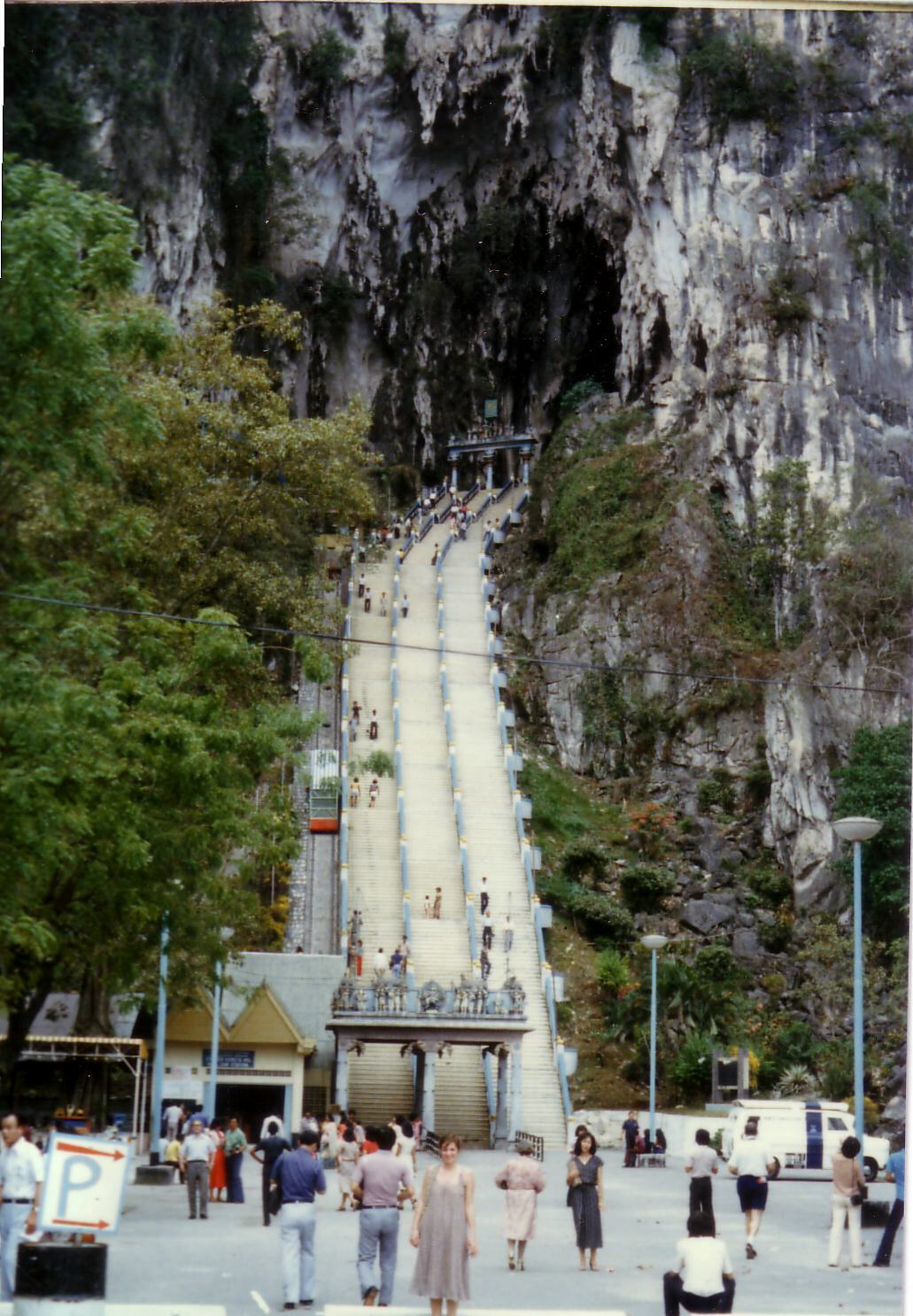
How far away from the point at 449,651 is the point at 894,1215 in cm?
954

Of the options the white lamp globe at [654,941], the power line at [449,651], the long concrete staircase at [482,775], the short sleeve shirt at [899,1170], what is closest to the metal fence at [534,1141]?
the short sleeve shirt at [899,1170]

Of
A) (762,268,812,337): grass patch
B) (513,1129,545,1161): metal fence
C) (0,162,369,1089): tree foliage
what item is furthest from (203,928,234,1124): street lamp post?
(762,268,812,337): grass patch

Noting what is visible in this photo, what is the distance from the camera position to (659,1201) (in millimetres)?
8430

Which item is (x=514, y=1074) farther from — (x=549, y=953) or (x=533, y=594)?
(x=533, y=594)

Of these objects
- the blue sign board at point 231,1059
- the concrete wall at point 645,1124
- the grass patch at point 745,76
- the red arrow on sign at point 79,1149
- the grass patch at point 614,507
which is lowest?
the concrete wall at point 645,1124

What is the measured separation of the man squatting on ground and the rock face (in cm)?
516

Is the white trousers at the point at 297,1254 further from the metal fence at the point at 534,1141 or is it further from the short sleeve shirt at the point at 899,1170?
the short sleeve shirt at the point at 899,1170

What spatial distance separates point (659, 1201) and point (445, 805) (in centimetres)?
776

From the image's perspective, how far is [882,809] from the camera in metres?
9.86

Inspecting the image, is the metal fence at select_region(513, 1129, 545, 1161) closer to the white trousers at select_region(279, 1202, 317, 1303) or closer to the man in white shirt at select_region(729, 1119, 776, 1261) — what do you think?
the man in white shirt at select_region(729, 1119, 776, 1261)

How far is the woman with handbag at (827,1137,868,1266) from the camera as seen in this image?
779 cm

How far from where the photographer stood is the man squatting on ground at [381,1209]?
6.64 metres

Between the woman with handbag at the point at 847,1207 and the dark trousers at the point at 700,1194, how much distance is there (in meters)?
0.60

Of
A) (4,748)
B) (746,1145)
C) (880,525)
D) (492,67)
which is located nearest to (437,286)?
(492,67)
